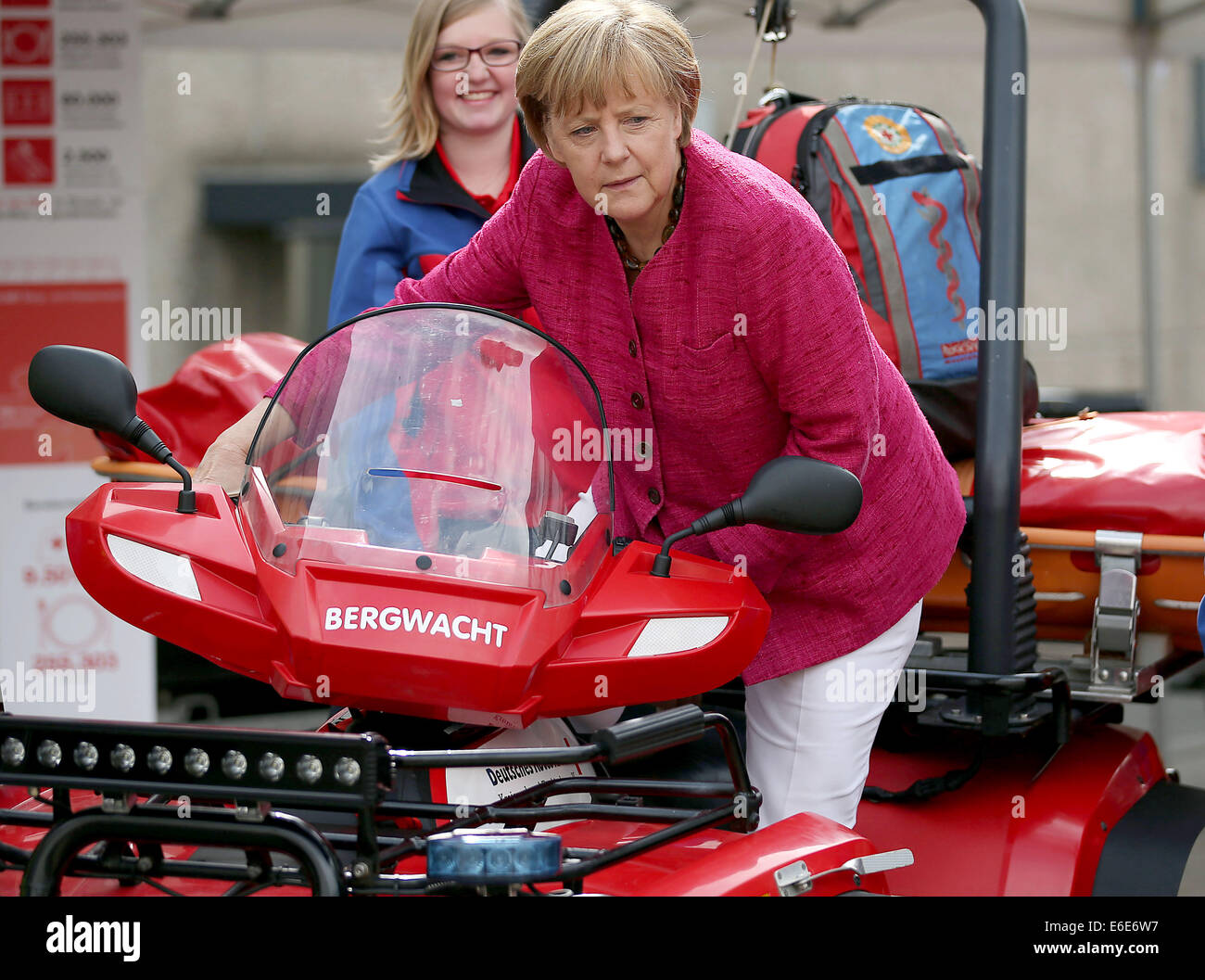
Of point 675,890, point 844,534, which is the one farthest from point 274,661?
point 844,534

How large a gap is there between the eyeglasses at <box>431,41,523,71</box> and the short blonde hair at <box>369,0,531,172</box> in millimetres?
31

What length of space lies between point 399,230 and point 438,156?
0.20 m

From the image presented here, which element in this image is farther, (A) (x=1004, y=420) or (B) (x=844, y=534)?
(A) (x=1004, y=420)

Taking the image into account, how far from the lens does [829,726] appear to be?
2.33 meters

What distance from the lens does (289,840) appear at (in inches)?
61.1

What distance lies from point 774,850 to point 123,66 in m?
4.65

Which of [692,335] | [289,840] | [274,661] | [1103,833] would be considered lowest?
[1103,833]

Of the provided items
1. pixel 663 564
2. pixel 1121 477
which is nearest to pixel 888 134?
pixel 1121 477

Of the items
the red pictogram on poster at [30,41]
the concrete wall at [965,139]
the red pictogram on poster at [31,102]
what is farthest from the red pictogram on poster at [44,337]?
the concrete wall at [965,139]

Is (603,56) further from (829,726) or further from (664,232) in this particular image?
(829,726)

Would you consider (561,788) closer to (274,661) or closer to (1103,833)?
(274,661)

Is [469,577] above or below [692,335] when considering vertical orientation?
below

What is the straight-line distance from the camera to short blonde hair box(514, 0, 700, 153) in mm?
Result: 1891
